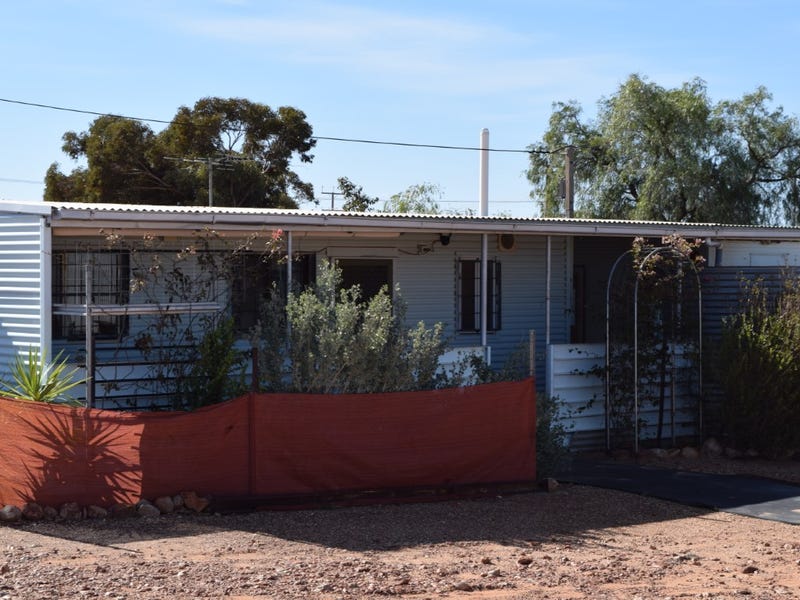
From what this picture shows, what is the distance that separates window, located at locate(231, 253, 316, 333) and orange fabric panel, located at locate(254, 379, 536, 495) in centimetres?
323

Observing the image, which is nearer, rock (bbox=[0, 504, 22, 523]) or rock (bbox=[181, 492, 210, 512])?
rock (bbox=[0, 504, 22, 523])

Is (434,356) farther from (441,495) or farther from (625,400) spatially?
(625,400)

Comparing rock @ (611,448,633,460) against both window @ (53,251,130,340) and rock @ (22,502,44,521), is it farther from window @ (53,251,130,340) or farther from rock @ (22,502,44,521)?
rock @ (22,502,44,521)

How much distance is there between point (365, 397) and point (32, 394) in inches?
114

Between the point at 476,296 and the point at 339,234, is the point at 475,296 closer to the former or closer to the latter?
the point at 476,296

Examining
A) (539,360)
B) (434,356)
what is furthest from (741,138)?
(434,356)

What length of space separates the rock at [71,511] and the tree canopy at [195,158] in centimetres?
2771

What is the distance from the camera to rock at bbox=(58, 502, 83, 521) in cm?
942

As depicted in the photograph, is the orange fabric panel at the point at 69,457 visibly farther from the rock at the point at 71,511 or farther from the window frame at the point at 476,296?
the window frame at the point at 476,296

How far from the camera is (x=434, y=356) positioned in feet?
36.7

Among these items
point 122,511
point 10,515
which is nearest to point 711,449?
point 122,511

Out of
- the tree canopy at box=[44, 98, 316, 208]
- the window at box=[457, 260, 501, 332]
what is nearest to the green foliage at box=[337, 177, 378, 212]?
the tree canopy at box=[44, 98, 316, 208]

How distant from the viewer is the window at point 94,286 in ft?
42.1

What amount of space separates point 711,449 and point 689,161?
21833 millimetres
